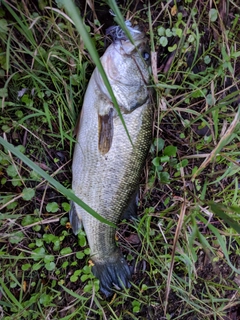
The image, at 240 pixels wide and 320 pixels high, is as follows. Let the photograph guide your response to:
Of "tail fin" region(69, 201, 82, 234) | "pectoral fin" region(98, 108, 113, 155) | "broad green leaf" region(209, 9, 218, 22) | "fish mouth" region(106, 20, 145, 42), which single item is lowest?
"tail fin" region(69, 201, 82, 234)

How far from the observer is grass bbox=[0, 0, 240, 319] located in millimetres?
1844

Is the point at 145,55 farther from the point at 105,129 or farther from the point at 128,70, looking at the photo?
the point at 105,129

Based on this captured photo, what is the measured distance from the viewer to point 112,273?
6.75ft

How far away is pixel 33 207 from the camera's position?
201 centimetres

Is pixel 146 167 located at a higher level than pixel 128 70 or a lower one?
lower

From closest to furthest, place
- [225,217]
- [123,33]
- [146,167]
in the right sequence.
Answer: [225,217]
[123,33]
[146,167]

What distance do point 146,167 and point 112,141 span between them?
40 cm

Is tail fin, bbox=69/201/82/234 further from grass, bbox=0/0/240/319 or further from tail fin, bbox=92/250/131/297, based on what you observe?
tail fin, bbox=92/250/131/297

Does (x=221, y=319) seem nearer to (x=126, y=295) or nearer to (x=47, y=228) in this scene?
(x=126, y=295)

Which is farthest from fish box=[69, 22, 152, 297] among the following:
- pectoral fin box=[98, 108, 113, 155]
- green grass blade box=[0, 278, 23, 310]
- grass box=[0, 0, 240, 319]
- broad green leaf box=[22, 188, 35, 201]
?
green grass blade box=[0, 278, 23, 310]

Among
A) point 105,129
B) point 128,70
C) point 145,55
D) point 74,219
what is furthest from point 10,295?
point 145,55

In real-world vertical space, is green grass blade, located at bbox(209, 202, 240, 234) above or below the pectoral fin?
below

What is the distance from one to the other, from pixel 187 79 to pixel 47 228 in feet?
4.29

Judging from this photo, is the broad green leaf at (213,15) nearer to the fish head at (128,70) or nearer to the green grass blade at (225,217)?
the fish head at (128,70)
